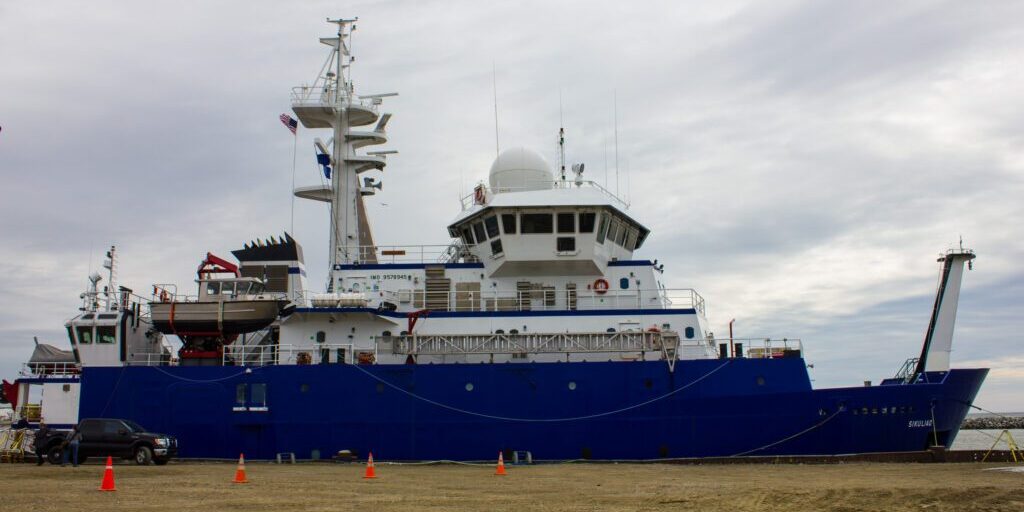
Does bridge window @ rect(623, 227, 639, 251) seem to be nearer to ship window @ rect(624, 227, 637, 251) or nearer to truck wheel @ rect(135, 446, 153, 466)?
ship window @ rect(624, 227, 637, 251)

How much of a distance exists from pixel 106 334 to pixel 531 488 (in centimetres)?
1545

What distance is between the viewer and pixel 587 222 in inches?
966

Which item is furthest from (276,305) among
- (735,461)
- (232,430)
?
(735,461)

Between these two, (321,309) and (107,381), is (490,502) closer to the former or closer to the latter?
(321,309)

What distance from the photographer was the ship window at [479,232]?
83.4ft

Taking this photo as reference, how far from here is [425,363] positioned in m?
23.0

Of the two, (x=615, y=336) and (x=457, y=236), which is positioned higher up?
(x=457, y=236)

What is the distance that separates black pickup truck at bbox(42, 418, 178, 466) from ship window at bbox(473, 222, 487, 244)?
1023 centimetres

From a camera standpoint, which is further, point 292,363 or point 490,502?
point 292,363

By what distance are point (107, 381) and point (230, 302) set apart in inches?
149

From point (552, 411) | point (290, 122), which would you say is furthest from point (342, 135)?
point (552, 411)

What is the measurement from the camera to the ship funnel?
22.9 metres

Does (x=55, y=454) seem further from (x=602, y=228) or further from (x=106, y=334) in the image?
(x=602, y=228)

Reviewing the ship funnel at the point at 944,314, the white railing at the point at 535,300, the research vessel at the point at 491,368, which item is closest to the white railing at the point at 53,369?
the research vessel at the point at 491,368
